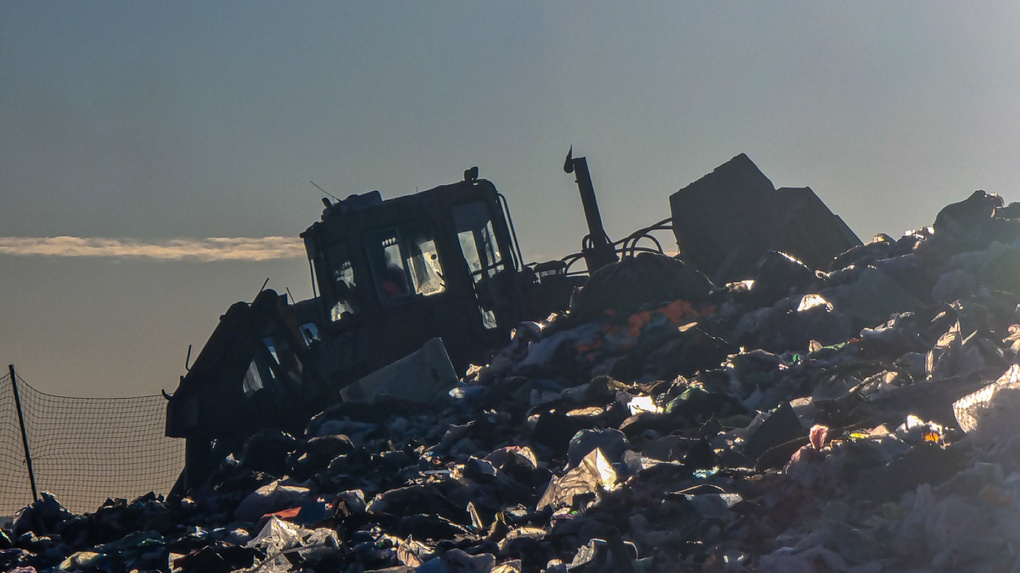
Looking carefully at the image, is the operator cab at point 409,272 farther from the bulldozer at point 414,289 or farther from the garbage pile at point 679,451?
the garbage pile at point 679,451

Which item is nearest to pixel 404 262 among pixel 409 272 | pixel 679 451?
pixel 409 272

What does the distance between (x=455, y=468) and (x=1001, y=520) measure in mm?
3212

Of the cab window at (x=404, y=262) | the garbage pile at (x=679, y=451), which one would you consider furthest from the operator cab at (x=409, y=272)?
the garbage pile at (x=679, y=451)

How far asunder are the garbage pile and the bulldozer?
2.73 feet

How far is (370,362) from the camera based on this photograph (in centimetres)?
1023

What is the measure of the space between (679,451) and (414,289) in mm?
5536

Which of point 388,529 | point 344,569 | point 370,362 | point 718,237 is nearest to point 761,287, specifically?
point 718,237

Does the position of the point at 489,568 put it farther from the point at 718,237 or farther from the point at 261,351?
the point at 718,237

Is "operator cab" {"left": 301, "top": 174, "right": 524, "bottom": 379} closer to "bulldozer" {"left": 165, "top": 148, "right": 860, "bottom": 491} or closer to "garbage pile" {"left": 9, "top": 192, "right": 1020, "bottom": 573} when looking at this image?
"bulldozer" {"left": 165, "top": 148, "right": 860, "bottom": 491}

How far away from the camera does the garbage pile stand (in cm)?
376

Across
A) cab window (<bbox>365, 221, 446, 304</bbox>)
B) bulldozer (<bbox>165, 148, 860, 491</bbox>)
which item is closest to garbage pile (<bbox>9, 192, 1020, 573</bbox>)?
bulldozer (<bbox>165, 148, 860, 491</bbox>)

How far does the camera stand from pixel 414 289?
10297 mm

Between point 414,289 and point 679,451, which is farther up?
point 414,289

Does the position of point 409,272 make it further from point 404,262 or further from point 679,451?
point 679,451
